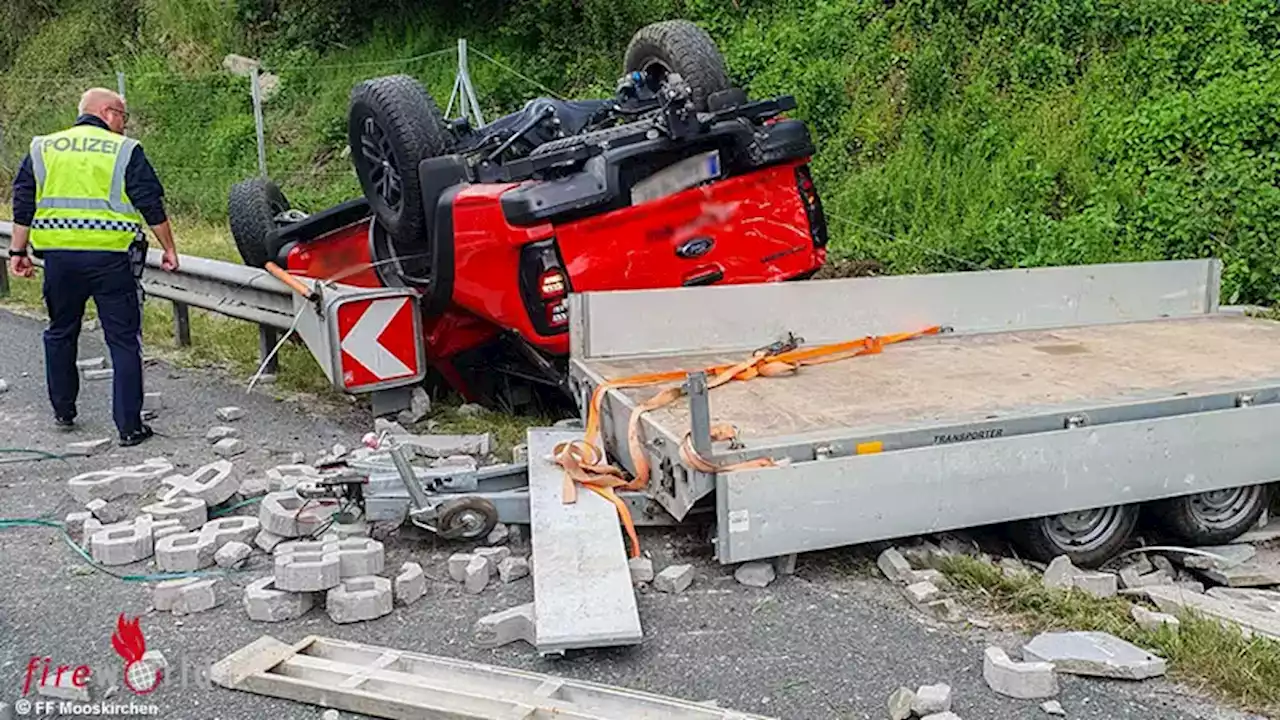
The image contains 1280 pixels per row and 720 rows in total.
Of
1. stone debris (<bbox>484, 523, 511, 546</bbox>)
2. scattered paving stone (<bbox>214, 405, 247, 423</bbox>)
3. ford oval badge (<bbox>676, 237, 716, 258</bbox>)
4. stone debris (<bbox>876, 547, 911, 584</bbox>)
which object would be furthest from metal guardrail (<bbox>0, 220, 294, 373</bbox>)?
stone debris (<bbox>876, 547, 911, 584</bbox>)

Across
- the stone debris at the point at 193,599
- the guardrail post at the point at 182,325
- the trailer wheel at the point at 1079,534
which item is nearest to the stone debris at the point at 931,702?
the trailer wheel at the point at 1079,534

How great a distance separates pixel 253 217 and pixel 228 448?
2.06 m

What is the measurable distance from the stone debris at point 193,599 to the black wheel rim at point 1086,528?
9.04 feet

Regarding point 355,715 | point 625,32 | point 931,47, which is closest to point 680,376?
point 355,715

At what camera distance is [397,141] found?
17.8 feet

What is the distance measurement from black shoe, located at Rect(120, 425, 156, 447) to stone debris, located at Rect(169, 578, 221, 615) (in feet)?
7.12

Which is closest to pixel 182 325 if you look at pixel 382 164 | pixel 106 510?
pixel 382 164

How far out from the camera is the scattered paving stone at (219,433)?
18.2 ft

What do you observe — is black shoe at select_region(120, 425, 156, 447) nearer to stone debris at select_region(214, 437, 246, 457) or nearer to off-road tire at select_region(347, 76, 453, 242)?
stone debris at select_region(214, 437, 246, 457)

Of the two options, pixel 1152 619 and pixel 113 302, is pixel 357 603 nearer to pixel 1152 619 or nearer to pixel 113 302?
pixel 1152 619

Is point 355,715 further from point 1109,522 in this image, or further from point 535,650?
point 1109,522

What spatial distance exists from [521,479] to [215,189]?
38.5 ft

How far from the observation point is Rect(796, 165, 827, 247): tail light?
5.63m

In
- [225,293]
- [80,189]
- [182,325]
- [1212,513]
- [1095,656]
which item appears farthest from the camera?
[182,325]
